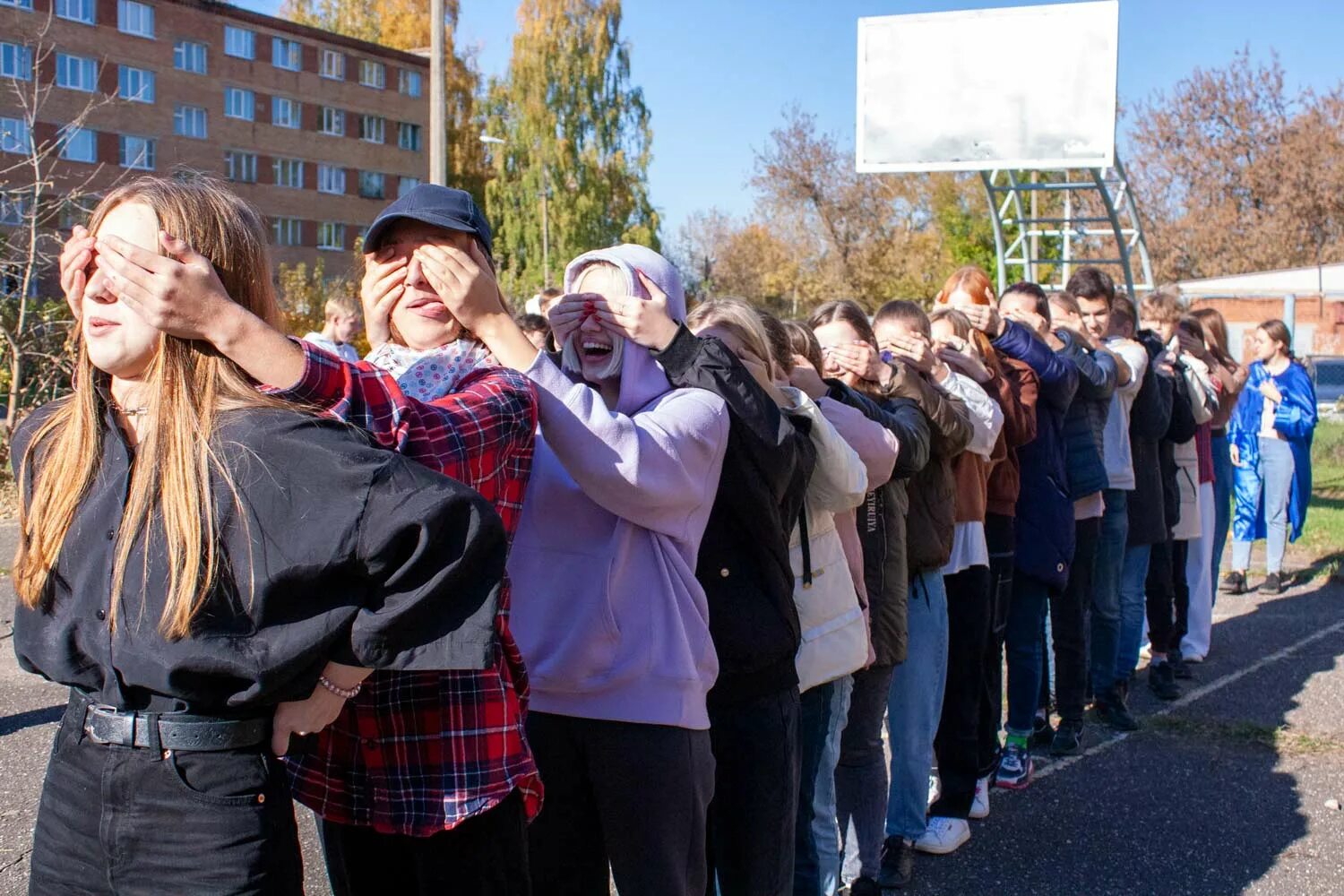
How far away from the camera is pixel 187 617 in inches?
67.2

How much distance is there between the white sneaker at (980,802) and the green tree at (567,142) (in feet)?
128

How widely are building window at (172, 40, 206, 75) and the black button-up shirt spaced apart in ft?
179

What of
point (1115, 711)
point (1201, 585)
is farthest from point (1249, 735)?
point (1201, 585)

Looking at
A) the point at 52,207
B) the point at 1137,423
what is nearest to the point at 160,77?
the point at 52,207

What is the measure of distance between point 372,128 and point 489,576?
6000 centimetres

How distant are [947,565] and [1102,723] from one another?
213 cm

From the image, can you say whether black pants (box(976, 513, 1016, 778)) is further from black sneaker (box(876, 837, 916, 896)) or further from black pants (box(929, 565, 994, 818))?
black sneaker (box(876, 837, 916, 896))

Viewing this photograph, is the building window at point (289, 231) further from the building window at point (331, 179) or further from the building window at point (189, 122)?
the building window at point (189, 122)

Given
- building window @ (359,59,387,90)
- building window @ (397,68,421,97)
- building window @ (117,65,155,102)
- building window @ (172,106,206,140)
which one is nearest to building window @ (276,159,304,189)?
building window @ (172,106,206,140)

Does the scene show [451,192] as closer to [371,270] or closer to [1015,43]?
[371,270]

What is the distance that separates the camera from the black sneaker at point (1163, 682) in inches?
258

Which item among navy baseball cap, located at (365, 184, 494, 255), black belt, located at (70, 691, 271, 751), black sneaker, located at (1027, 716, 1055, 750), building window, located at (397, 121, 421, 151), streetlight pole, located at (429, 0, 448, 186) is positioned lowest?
black sneaker, located at (1027, 716, 1055, 750)

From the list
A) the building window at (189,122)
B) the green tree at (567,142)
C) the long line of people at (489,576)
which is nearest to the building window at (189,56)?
the building window at (189,122)

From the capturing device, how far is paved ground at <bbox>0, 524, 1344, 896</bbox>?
4.28m
